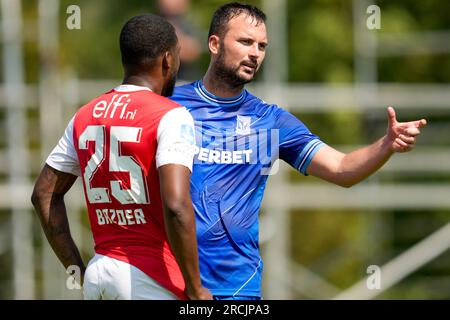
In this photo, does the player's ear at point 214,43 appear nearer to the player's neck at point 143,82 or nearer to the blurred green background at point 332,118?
the player's neck at point 143,82

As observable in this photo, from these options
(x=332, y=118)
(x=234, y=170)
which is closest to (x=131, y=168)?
(x=234, y=170)

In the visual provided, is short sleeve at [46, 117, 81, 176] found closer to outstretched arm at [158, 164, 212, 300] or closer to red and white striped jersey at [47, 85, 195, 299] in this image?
red and white striped jersey at [47, 85, 195, 299]

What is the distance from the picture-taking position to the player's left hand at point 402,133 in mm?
6156

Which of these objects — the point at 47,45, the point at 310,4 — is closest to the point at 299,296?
the point at 47,45

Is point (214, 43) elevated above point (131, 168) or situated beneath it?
elevated above

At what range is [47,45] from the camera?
50.2 feet

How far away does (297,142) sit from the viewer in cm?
678

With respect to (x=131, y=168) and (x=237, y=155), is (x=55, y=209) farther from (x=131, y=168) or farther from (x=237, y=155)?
(x=237, y=155)

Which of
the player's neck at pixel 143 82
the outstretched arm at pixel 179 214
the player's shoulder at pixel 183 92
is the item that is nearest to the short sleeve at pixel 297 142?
the player's shoulder at pixel 183 92

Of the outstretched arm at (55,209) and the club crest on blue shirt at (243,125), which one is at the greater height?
the club crest on blue shirt at (243,125)

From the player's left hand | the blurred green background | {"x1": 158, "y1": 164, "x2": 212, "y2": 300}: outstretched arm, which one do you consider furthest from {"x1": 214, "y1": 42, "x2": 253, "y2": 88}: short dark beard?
the blurred green background

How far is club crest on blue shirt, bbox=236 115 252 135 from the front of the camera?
6727 millimetres

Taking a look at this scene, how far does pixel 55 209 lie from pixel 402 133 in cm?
195
